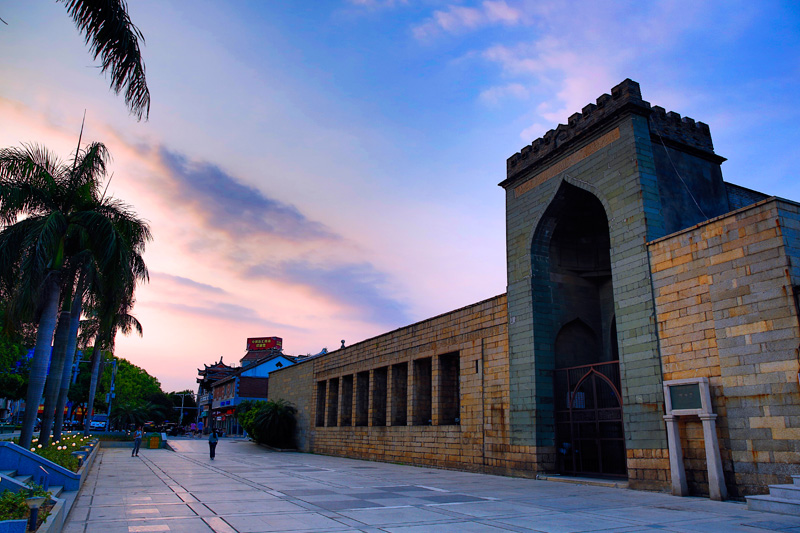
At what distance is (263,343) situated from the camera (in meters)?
91.7

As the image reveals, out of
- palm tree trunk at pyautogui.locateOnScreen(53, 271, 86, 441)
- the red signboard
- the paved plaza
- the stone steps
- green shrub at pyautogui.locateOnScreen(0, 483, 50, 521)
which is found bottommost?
the paved plaza

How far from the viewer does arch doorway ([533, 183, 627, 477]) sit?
15125mm

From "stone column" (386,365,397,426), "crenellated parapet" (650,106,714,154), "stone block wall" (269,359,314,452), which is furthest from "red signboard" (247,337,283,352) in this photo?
"crenellated parapet" (650,106,714,154)

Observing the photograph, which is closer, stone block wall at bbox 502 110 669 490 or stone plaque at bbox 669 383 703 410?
stone plaque at bbox 669 383 703 410

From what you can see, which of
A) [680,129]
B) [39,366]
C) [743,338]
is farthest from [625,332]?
[39,366]

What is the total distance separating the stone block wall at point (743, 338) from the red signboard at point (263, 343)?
82227 millimetres

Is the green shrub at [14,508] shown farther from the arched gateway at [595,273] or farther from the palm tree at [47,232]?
the arched gateway at [595,273]

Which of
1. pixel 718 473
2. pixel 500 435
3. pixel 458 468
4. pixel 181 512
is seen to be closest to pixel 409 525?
pixel 181 512

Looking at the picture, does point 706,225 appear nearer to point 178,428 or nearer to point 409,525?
point 409,525

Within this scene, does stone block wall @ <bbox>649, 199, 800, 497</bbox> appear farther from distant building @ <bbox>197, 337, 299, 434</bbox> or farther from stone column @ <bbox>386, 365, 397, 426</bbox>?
distant building @ <bbox>197, 337, 299, 434</bbox>

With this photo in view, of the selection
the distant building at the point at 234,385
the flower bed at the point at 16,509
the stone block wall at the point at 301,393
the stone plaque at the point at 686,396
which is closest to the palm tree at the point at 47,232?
the flower bed at the point at 16,509

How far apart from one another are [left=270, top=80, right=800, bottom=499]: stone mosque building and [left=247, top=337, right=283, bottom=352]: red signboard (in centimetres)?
6888

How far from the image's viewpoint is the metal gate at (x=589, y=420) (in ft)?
48.2

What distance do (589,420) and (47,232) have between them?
15860mm
